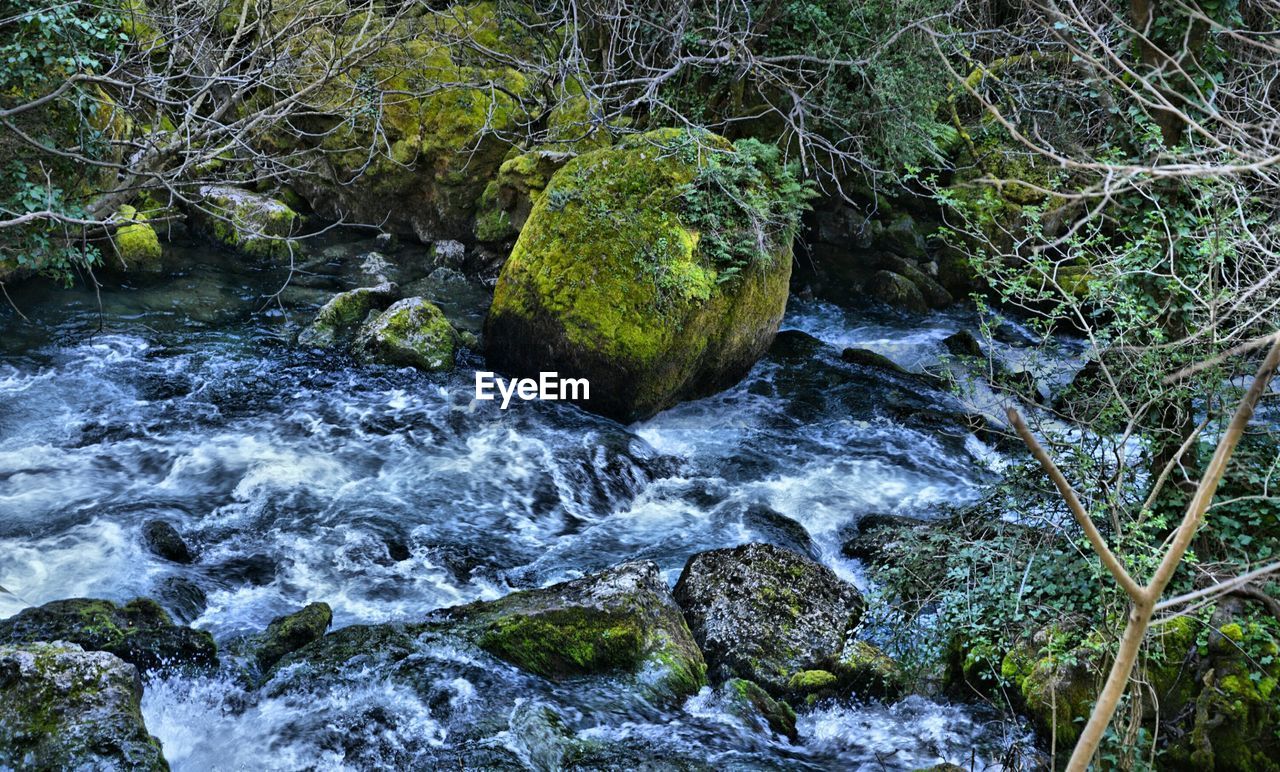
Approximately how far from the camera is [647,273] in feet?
28.7

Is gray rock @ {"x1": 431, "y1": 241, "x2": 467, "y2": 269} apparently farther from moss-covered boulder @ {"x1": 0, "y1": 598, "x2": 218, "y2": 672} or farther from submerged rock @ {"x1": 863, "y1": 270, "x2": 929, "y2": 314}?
moss-covered boulder @ {"x1": 0, "y1": 598, "x2": 218, "y2": 672}

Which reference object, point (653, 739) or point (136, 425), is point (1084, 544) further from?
point (136, 425)

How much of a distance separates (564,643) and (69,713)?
2.50 m

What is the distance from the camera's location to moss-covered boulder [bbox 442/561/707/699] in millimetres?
5469

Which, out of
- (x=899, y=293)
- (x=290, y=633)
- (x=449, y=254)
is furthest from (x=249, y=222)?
(x=899, y=293)

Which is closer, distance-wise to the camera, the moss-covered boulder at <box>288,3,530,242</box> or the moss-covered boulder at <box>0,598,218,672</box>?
the moss-covered boulder at <box>0,598,218,672</box>

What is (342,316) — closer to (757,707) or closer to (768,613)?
(768,613)

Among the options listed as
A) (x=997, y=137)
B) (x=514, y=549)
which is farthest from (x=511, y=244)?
(x=997, y=137)

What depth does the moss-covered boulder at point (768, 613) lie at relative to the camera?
18.8 ft

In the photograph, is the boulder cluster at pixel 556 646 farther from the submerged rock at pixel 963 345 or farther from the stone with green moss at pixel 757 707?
the submerged rock at pixel 963 345

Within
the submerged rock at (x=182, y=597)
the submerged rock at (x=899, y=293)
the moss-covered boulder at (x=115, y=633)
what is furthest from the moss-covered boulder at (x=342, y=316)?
the submerged rock at (x=899, y=293)

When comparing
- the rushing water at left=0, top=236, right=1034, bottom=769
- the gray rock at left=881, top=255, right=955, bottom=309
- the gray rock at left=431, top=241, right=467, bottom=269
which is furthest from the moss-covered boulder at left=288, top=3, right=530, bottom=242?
the gray rock at left=881, top=255, right=955, bottom=309

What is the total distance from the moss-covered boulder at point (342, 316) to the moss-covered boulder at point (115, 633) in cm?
502

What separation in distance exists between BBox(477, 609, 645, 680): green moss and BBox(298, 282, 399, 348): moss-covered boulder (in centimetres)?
542
